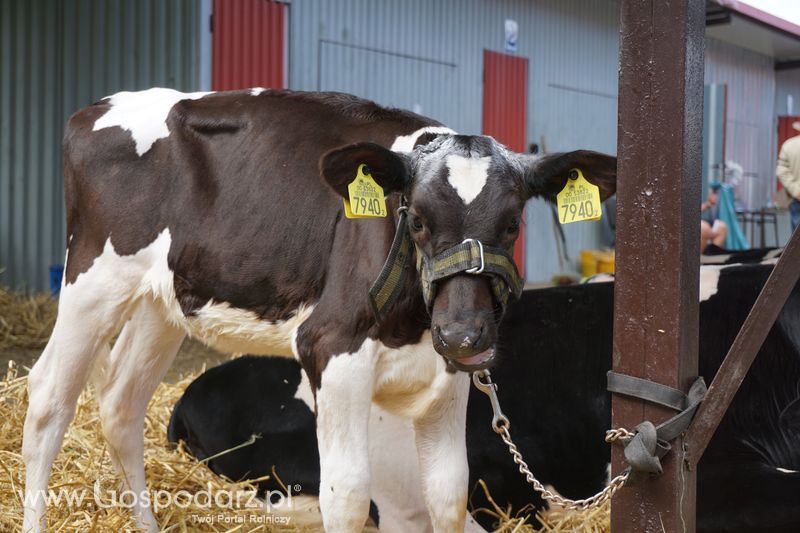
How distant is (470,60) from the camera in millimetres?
12297

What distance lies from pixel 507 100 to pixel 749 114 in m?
7.97

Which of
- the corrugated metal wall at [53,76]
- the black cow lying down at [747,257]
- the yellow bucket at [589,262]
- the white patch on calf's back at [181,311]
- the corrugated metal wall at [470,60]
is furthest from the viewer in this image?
the yellow bucket at [589,262]

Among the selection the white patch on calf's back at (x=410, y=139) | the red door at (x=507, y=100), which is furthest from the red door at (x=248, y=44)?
the white patch on calf's back at (x=410, y=139)

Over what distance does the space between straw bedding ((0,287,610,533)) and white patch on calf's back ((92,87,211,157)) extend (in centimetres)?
133

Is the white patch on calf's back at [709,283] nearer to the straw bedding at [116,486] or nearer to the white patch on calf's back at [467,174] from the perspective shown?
the straw bedding at [116,486]

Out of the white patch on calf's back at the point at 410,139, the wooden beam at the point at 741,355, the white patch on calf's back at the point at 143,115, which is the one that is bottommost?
the wooden beam at the point at 741,355

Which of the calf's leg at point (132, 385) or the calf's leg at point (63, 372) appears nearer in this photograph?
the calf's leg at point (63, 372)

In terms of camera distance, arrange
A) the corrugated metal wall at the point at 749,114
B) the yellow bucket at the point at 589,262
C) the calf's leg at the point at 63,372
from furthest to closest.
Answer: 1. the corrugated metal wall at the point at 749,114
2. the yellow bucket at the point at 589,262
3. the calf's leg at the point at 63,372

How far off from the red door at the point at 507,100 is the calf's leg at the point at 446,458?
9591mm

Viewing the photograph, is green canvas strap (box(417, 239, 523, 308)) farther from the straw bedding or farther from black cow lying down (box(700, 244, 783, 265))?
black cow lying down (box(700, 244, 783, 265))

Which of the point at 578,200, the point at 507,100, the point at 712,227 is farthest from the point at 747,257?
the point at 507,100

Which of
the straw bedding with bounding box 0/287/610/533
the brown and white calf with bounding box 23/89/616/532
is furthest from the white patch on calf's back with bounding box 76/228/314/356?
the straw bedding with bounding box 0/287/610/533

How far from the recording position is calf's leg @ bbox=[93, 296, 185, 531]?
3.73 meters

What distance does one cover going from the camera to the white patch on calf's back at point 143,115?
350 centimetres
